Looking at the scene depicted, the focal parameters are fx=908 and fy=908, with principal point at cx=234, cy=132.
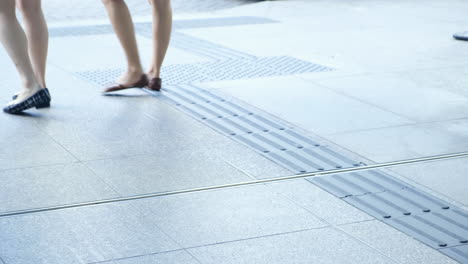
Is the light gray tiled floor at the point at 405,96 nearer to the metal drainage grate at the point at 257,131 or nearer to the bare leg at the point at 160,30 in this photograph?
the metal drainage grate at the point at 257,131

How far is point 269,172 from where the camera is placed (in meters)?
3.36

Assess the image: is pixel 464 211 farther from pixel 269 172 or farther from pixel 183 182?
pixel 183 182

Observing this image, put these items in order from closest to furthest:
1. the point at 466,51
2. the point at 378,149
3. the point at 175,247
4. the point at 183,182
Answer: the point at 175,247, the point at 183,182, the point at 378,149, the point at 466,51

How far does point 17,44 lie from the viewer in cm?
413

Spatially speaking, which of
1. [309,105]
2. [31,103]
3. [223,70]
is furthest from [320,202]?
[223,70]

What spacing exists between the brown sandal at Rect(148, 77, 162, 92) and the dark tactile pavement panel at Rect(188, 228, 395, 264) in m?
2.05

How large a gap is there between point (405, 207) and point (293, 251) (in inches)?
22.3

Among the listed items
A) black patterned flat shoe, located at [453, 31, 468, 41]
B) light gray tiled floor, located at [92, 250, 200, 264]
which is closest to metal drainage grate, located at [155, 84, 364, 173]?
light gray tiled floor, located at [92, 250, 200, 264]

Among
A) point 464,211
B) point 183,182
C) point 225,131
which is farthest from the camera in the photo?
point 225,131

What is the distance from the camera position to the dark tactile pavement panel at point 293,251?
8.36 feet

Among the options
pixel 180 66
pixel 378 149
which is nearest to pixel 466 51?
Answer: pixel 180 66

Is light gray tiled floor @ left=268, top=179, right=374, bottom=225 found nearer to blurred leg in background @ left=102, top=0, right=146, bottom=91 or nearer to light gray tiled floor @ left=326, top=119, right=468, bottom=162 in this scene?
light gray tiled floor @ left=326, top=119, right=468, bottom=162

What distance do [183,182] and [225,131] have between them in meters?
0.75

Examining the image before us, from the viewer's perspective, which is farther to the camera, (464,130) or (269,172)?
(464,130)
